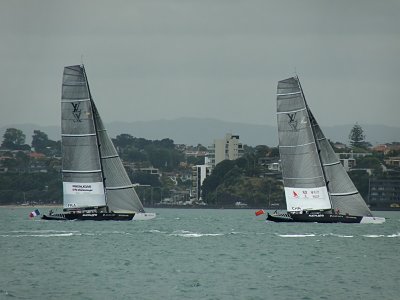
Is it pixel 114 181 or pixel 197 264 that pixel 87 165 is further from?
pixel 197 264

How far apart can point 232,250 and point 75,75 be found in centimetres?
3577

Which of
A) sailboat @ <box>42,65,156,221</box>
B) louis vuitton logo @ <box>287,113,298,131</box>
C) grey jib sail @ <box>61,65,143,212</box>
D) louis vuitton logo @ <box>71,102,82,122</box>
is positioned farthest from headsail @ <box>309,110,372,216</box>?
louis vuitton logo @ <box>71,102,82,122</box>

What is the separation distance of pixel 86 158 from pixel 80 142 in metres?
1.48

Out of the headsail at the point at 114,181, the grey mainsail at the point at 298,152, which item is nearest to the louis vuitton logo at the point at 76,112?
the headsail at the point at 114,181

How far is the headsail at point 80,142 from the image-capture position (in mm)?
119938

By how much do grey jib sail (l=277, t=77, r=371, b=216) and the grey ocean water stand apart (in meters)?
3.06

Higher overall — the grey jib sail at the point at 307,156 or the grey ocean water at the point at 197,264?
the grey jib sail at the point at 307,156

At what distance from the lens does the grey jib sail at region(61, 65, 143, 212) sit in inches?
4724

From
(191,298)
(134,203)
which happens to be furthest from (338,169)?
(191,298)

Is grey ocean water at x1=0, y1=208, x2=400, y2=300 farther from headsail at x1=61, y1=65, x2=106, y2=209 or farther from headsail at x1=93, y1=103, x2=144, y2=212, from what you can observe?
headsail at x1=61, y1=65, x2=106, y2=209

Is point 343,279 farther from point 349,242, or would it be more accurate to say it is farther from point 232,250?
point 349,242

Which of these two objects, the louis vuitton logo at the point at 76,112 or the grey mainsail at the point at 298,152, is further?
the louis vuitton logo at the point at 76,112

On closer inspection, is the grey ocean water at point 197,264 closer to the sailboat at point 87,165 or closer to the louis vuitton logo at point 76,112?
the sailboat at point 87,165

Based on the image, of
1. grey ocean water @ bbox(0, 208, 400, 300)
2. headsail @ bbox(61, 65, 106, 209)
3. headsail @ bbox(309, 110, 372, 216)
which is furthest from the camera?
headsail @ bbox(61, 65, 106, 209)
